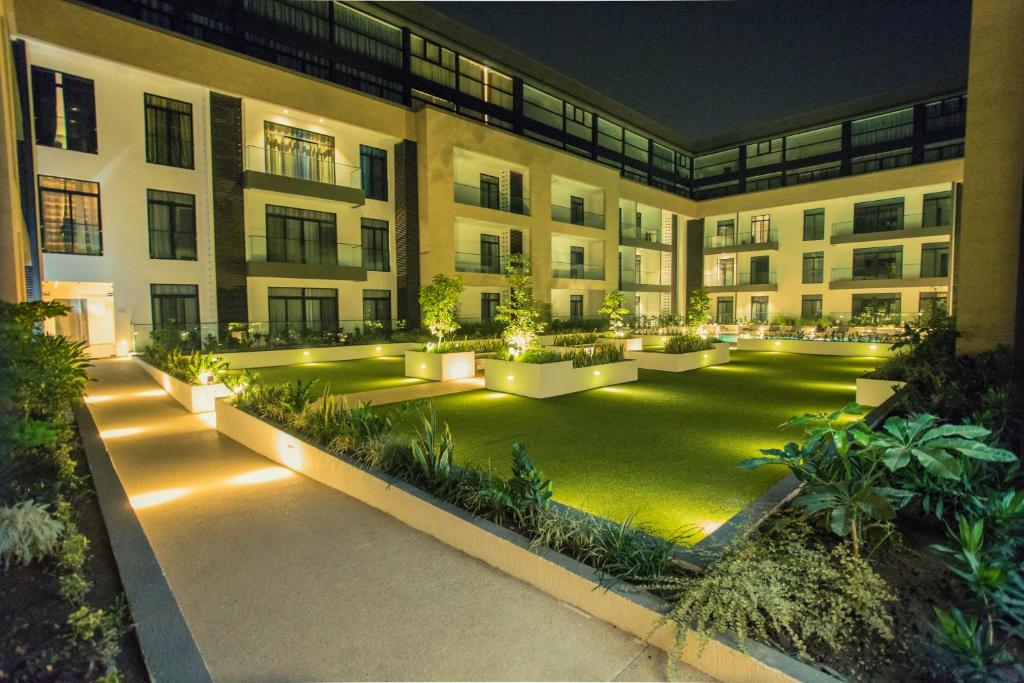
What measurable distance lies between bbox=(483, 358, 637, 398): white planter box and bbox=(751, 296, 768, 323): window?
25.8 metres

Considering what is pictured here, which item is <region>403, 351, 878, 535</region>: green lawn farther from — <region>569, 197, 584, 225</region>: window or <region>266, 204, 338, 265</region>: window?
<region>569, 197, 584, 225</region>: window

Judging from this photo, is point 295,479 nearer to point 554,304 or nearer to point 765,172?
point 554,304

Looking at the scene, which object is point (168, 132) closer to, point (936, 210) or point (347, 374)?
point (347, 374)

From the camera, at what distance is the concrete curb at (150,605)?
2504 mm

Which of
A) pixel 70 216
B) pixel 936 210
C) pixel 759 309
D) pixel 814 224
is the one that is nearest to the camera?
pixel 70 216

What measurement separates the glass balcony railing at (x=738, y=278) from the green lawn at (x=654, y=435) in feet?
71.4

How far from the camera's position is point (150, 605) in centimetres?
293

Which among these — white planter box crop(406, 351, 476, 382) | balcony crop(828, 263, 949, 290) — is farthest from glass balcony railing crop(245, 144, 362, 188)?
balcony crop(828, 263, 949, 290)

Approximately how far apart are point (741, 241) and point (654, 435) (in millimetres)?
32704

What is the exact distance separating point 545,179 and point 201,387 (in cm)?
2164

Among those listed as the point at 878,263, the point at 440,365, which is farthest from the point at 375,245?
the point at 878,263

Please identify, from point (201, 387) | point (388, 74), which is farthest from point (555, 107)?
point (201, 387)

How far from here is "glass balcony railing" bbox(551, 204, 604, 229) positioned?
29.0 metres

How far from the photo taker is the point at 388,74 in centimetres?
2280
